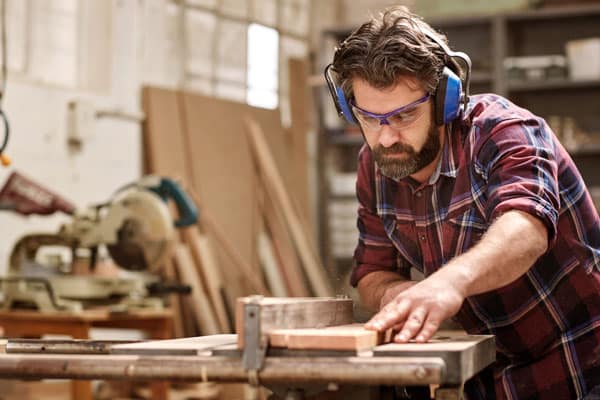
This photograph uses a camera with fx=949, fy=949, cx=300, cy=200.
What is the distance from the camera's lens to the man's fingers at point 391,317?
149 centimetres

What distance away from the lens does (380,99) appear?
1785 mm

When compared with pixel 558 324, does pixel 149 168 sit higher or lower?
higher

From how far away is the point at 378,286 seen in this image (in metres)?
2.03

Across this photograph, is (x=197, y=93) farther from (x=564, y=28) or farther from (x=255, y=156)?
(x=564, y=28)

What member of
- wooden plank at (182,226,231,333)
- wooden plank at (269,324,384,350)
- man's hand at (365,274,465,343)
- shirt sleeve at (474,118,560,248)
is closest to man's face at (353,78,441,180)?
shirt sleeve at (474,118,560,248)

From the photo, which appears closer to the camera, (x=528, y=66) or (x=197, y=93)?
(x=197, y=93)

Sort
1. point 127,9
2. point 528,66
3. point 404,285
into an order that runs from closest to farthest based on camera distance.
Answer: point 404,285
point 127,9
point 528,66

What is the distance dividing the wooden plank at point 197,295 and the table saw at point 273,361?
3.03 meters

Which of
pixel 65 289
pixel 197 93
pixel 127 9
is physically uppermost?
pixel 127 9

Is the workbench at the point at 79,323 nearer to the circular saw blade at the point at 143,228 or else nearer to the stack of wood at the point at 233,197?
the circular saw blade at the point at 143,228

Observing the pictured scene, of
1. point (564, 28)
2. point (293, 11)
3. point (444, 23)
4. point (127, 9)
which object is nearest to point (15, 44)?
point (127, 9)

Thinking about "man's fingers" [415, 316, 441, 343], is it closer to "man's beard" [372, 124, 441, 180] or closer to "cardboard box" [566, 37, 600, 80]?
"man's beard" [372, 124, 441, 180]

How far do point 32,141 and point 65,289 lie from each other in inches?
36.5

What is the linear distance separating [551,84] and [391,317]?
453 cm
